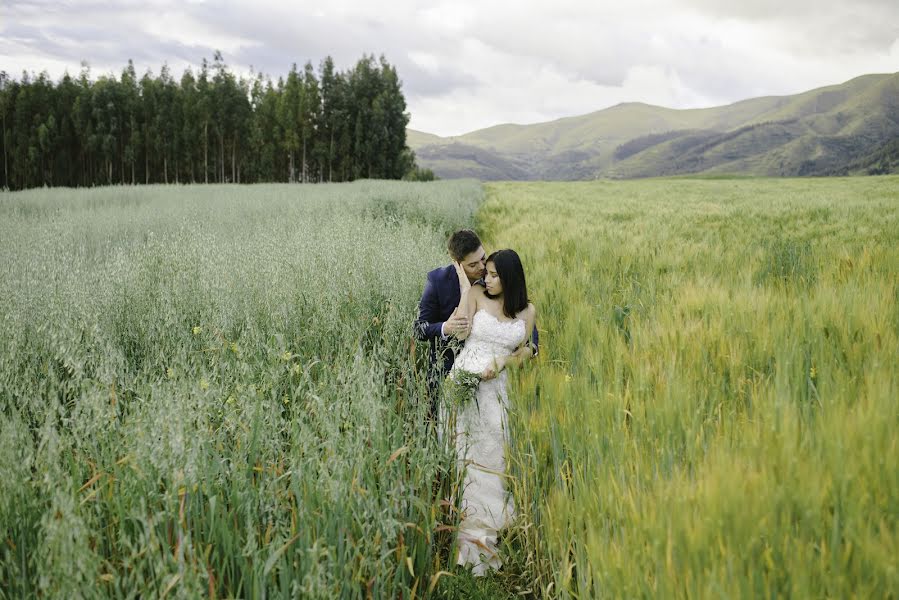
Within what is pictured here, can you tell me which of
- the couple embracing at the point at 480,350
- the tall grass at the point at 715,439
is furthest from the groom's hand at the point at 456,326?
the tall grass at the point at 715,439

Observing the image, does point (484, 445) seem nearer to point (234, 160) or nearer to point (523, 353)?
point (523, 353)

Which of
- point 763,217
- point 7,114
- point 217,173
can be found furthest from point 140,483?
point 7,114

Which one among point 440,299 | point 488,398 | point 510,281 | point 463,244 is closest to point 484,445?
point 488,398

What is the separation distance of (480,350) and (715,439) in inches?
63.0

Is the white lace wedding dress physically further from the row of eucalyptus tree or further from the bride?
the row of eucalyptus tree

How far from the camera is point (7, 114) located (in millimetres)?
50062

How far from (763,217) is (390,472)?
9.39m

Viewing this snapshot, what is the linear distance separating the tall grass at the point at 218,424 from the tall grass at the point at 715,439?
0.57 metres

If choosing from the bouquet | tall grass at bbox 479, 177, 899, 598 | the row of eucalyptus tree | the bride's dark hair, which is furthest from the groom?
the row of eucalyptus tree

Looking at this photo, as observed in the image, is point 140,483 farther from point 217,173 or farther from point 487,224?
point 217,173

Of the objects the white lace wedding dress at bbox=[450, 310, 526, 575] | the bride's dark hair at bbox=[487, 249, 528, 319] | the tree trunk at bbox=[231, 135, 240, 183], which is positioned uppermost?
the tree trunk at bbox=[231, 135, 240, 183]

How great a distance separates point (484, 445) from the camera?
8.87ft

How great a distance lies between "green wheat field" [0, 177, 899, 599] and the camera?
119cm

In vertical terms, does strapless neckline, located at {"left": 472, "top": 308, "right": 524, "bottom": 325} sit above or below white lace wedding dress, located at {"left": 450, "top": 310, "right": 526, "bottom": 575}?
above
